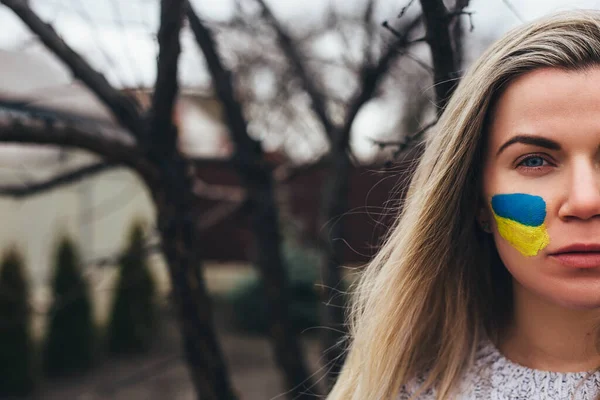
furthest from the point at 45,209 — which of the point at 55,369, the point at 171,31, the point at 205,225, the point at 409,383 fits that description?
the point at 409,383

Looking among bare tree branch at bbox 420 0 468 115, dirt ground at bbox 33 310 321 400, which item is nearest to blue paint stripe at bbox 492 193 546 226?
bare tree branch at bbox 420 0 468 115

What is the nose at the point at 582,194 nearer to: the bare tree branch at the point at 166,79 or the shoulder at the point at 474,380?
the shoulder at the point at 474,380

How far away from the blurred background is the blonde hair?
0.13 m

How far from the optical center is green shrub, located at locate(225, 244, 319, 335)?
7906 millimetres

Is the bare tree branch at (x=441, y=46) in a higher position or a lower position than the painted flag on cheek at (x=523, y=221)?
higher

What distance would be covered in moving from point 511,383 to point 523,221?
0.38 m

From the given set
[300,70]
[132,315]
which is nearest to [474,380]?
[300,70]

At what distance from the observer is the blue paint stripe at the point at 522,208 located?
118cm

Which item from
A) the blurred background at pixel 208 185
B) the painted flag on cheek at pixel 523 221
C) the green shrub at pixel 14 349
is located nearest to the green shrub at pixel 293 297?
the blurred background at pixel 208 185

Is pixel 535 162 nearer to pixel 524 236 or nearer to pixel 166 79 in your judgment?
pixel 524 236

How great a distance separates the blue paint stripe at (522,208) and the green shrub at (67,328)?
239 inches

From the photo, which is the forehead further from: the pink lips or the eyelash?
the pink lips

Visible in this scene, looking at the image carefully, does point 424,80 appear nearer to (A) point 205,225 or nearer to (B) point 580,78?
(A) point 205,225

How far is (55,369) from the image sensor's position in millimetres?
6707
